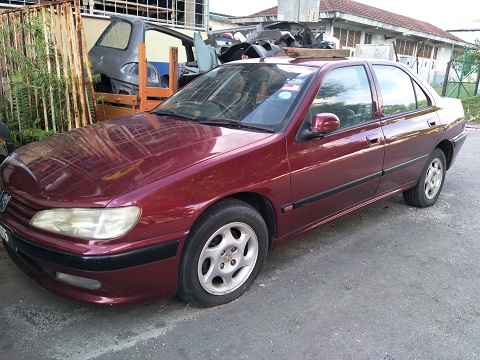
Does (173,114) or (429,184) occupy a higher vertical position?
(173,114)

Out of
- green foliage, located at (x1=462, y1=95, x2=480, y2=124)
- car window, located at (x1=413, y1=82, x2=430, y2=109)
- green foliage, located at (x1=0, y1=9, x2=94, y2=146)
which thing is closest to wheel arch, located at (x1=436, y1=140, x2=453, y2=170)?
car window, located at (x1=413, y1=82, x2=430, y2=109)

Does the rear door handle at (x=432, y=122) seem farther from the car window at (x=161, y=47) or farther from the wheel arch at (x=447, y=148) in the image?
the car window at (x=161, y=47)

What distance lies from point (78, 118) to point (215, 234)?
3093mm

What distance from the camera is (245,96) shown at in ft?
10.8

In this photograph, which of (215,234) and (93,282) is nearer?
(93,282)

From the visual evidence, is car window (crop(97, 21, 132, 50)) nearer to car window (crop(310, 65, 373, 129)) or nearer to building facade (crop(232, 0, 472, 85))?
car window (crop(310, 65, 373, 129))

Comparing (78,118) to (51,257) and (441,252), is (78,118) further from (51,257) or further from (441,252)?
(441,252)

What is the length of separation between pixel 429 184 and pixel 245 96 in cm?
249

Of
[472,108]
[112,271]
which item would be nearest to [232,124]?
[112,271]

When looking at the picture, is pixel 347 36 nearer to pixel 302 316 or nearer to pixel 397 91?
pixel 397 91

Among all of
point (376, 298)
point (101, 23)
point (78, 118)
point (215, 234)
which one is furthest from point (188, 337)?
point (101, 23)

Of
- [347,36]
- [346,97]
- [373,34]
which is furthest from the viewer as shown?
[373,34]

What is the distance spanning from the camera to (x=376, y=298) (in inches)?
112

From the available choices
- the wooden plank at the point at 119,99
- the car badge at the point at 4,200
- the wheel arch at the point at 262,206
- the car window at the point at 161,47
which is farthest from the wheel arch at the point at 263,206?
the car window at the point at 161,47
